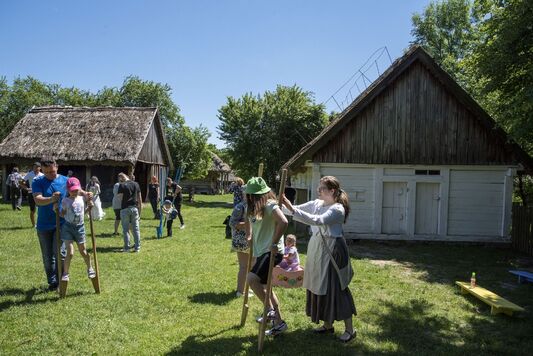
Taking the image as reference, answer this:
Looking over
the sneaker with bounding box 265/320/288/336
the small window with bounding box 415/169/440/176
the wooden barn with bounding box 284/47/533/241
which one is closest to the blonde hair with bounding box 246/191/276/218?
the sneaker with bounding box 265/320/288/336

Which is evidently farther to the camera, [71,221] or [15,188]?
[15,188]

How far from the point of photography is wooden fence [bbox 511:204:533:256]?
12.1 metres

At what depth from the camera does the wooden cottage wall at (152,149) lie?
78.1ft

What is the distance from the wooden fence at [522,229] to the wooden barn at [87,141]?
16687 mm

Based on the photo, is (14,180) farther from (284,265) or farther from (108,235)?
(284,265)

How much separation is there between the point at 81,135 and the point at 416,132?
17.8m

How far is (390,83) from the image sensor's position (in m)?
13.2

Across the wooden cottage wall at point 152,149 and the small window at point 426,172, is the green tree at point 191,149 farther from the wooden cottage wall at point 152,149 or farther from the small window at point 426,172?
the small window at point 426,172

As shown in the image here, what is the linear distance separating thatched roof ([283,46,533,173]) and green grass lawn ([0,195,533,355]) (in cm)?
423

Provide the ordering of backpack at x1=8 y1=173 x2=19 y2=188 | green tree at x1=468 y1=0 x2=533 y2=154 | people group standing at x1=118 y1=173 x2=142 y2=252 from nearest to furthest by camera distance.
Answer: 1. green tree at x1=468 y1=0 x2=533 y2=154
2. people group standing at x1=118 y1=173 x2=142 y2=252
3. backpack at x1=8 y1=173 x2=19 y2=188

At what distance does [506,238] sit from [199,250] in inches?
380

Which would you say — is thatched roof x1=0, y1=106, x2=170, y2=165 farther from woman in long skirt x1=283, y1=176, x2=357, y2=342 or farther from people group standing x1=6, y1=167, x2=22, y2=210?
woman in long skirt x1=283, y1=176, x2=357, y2=342

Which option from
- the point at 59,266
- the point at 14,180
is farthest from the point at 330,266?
the point at 14,180

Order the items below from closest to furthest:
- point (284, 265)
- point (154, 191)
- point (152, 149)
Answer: point (284, 265) → point (154, 191) → point (152, 149)
